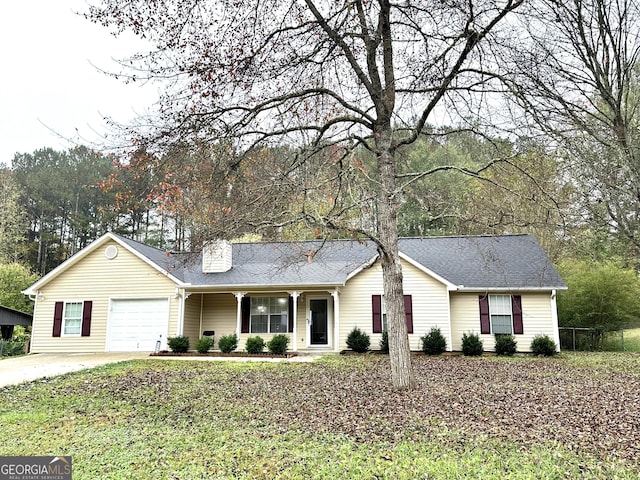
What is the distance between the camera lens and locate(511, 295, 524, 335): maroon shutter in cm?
1462

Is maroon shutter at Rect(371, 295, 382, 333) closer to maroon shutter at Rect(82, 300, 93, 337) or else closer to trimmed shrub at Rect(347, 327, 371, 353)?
trimmed shrub at Rect(347, 327, 371, 353)

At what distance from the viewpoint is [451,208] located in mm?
8141

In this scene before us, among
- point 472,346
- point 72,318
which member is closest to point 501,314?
point 472,346

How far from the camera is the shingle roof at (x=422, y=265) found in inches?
585

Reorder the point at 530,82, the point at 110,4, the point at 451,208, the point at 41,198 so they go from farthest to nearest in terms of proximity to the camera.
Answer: the point at 41,198 < the point at 451,208 < the point at 530,82 < the point at 110,4

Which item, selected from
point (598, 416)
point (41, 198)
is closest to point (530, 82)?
point (598, 416)

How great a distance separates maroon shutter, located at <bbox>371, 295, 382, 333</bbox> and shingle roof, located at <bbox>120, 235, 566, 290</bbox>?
4.22 feet

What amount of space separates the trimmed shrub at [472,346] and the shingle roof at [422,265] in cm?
172

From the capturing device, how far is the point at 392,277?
776 centimetres

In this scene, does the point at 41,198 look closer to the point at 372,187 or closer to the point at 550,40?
the point at 372,187

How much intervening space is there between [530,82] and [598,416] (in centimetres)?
502

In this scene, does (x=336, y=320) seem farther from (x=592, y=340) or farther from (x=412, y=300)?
(x=592, y=340)

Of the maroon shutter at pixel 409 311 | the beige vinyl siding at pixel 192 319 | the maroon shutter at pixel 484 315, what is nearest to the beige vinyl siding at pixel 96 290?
the beige vinyl siding at pixel 192 319

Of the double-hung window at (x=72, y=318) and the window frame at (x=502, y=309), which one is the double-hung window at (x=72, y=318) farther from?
the window frame at (x=502, y=309)
